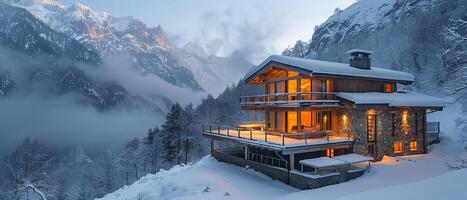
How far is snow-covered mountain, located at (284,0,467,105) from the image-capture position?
190 feet

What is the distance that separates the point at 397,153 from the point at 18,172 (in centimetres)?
3410

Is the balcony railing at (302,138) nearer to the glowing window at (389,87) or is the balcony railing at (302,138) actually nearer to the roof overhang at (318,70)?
the roof overhang at (318,70)

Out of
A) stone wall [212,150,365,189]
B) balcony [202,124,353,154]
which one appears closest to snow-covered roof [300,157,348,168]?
stone wall [212,150,365,189]

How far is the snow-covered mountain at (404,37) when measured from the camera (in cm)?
5806

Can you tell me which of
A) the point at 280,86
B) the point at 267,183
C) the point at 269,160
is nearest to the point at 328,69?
the point at 280,86

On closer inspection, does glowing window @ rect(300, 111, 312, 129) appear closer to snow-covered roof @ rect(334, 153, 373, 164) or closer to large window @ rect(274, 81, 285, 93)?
large window @ rect(274, 81, 285, 93)

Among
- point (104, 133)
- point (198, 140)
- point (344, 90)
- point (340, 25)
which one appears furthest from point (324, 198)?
point (104, 133)

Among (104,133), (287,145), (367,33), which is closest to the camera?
(287,145)

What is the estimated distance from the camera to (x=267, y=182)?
23734mm

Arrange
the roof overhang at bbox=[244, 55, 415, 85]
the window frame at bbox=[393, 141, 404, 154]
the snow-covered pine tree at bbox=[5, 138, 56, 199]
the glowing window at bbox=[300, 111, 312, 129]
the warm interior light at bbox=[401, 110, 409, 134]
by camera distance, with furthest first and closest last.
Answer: the warm interior light at bbox=[401, 110, 409, 134] → the window frame at bbox=[393, 141, 404, 154] → the glowing window at bbox=[300, 111, 312, 129] → the roof overhang at bbox=[244, 55, 415, 85] → the snow-covered pine tree at bbox=[5, 138, 56, 199]

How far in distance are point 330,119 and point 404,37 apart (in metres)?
88.3

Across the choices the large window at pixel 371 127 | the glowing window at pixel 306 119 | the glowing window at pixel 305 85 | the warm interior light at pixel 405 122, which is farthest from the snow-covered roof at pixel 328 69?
the glowing window at pixel 306 119

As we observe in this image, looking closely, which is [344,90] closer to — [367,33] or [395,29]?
[395,29]

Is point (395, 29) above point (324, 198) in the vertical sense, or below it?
above
